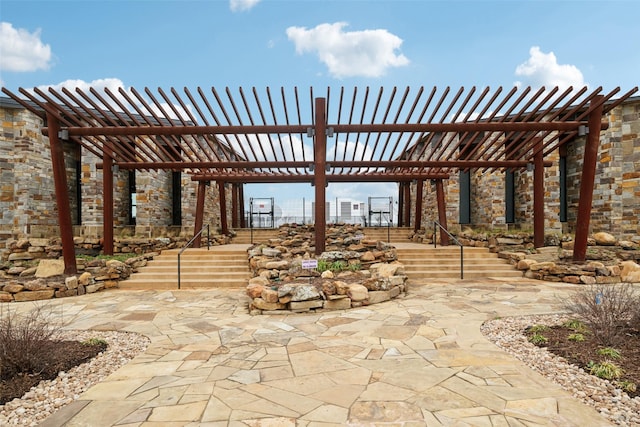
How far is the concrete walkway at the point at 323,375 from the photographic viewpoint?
97.5 inches

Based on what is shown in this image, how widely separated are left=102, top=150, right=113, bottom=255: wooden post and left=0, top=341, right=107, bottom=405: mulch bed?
6.95 metres

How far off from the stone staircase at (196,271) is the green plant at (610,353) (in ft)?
23.2

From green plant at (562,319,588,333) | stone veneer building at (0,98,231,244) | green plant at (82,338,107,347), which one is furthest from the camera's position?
stone veneer building at (0,98,231,244)

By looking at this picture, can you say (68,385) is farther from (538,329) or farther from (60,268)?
(60,268)

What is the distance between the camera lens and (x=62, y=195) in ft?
26.9

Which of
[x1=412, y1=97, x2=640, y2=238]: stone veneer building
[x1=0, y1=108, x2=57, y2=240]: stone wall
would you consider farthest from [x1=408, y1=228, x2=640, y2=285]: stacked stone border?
[x1=0, y1=108, x2=57, y2=240]: stone wall

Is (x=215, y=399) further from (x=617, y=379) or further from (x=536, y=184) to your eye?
(x=536, y=184)

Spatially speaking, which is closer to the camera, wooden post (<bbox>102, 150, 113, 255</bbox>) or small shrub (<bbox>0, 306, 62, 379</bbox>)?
small shrub (<bbox>0, 306, 62, 379</bbox>)

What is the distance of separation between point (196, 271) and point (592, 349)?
8.47 m

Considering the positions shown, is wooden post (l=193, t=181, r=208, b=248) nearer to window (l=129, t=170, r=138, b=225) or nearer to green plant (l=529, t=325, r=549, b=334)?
window (l=129, t=170, r=138, b=225)

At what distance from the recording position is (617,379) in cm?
292

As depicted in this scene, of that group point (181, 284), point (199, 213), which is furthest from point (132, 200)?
point (181, 284)

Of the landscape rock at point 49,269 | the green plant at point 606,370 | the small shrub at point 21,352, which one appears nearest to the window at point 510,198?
the green plant at point 606,370

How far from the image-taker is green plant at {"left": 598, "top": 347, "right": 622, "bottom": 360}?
11.0 ft
